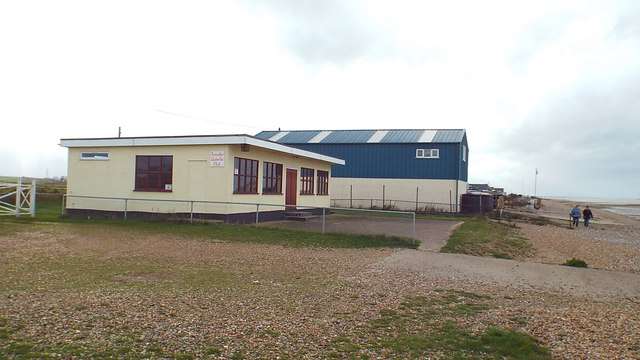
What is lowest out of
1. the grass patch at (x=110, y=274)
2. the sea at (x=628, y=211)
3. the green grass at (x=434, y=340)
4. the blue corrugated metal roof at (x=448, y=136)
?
the green grass at (x=434, y=340)

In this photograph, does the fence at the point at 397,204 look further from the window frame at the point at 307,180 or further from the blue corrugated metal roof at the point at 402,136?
the window frame at the point at 307,180

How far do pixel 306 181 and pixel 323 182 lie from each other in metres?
2.84

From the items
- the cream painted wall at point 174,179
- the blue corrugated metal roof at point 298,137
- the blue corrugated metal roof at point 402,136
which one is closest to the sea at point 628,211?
the blue corrugated metal roof at point 402,136

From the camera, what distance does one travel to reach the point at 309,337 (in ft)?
19.0

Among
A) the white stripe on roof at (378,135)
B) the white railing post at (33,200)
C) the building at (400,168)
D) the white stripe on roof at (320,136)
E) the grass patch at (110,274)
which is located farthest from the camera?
the white stripe on roof at (320,136)

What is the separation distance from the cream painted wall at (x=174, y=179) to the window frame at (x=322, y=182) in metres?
5.22

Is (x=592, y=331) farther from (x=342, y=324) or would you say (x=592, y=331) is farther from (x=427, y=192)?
(x=427, y=192)

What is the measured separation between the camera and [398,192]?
35.2 meters

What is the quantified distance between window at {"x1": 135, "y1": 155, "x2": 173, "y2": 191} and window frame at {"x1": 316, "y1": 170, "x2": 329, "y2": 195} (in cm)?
999

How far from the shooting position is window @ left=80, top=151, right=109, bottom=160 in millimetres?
21391

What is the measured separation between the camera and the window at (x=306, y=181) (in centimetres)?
2591

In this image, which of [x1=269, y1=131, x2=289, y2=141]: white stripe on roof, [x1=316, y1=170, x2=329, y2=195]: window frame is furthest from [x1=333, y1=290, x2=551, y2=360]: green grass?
[x1=269, y1=131, x2=289, y2=141]: white stripe on roof

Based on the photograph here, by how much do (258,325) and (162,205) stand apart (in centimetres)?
1504

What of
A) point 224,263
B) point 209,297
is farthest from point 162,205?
point 209,297
